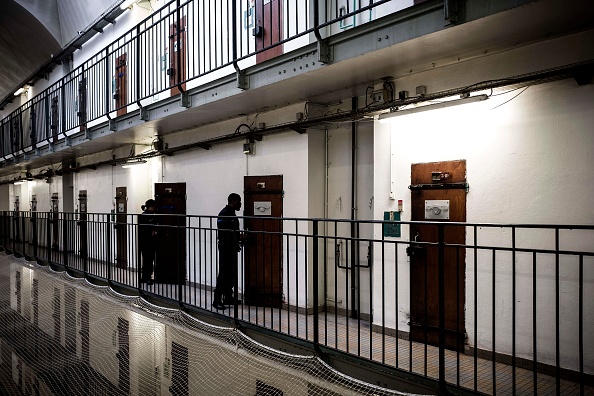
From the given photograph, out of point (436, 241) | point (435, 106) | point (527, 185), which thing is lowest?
point (436, 241)

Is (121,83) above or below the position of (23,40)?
below

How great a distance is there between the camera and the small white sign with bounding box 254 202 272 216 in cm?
644

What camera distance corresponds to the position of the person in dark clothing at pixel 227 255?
16.1 ft

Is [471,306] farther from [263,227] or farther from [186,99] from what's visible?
[186,99]

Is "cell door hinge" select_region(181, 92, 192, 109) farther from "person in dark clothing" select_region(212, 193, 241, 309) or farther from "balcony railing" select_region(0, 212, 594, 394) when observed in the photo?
"balcony railing" select_region(0, 212, 594, 394)

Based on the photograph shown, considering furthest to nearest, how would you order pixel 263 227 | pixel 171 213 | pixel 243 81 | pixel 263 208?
pixel 171 213, pixel 263 208, pixel 263 227, pixel 243 81

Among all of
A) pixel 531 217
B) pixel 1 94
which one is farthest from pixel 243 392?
pixel 1 94

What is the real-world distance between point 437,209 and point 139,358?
3.60 meters

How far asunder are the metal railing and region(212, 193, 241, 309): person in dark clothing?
6.22 ft

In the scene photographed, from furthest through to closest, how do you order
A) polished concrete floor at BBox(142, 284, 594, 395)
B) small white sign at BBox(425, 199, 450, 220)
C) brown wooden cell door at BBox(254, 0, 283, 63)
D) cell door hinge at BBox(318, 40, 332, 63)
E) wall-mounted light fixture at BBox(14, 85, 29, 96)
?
wall-mounted light fixture at BBox(14, 85, 29, 96) < brown wooden cell door at BBox(254, 0, 283, 63) < small white sign at BBox(425, 199, 450, 220) < cell door hinge at BBox(318, 40, 332, 63) < polished concrete floor at BBox(142, 284, 594, 395)

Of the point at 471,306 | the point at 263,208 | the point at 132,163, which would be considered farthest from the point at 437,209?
the point at 132,163

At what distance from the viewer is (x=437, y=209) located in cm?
449

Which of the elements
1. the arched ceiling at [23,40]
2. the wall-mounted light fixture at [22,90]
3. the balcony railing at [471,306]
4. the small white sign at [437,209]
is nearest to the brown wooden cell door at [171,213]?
the balcony railing at [471,306]

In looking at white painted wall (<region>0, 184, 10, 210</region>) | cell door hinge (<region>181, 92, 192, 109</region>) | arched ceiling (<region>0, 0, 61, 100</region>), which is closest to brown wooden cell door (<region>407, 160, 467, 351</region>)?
cell door hinge (<region>181, 92, 192, 109</region>)
